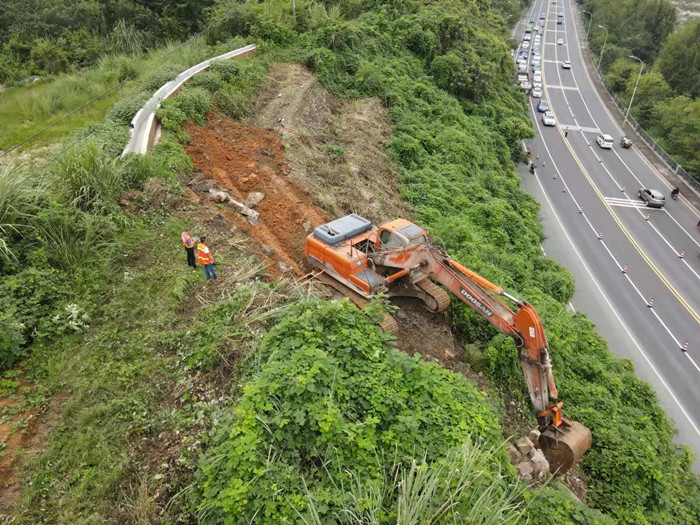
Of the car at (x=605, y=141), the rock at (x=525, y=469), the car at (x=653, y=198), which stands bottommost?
the car at (x=653, y=198)

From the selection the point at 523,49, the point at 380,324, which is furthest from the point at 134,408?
the point at 523,49

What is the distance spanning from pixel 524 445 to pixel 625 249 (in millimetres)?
24546

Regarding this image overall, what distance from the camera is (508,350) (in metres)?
11.5

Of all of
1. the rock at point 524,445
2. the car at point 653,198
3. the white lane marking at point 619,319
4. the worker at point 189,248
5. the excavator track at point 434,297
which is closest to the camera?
the rock at point 524,445

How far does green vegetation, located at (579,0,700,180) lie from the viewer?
41719 millimetres

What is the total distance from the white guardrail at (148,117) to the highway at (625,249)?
829 inches

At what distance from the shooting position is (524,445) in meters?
9.36

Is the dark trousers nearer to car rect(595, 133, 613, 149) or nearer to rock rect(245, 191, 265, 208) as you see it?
rock rect(245, 191, 265, 208)

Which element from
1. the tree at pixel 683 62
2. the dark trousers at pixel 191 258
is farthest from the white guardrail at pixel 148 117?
the tree at pixel 683 62

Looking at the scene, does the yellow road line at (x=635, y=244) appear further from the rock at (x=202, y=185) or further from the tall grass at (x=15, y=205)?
the tall grass at (x=15, y=205)

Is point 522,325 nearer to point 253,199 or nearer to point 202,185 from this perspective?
point 253,199

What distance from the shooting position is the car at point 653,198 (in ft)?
110

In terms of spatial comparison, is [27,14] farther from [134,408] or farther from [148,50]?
[134,408]

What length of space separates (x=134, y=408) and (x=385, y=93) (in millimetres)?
21167
